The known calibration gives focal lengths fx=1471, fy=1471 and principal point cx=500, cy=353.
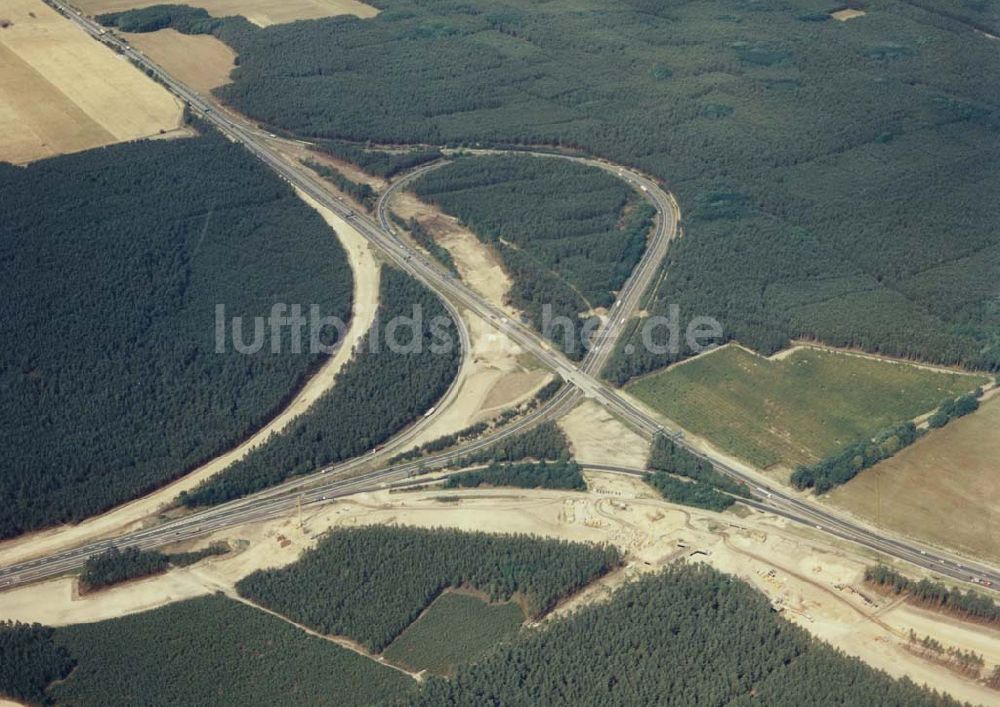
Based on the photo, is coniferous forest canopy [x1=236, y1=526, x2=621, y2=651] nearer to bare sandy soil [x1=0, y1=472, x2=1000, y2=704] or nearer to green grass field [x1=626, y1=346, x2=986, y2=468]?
bare sandy soil [x1=0, y1=472, x2=1000, y2=704]

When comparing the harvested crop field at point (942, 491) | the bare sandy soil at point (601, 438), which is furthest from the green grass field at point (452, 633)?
the harvested crop field at point (942, 491)

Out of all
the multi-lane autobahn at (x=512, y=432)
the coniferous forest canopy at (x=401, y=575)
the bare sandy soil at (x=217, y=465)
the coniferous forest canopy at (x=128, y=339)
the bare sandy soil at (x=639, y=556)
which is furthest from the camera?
the coniferous forest canopy at (x=128, y=339)

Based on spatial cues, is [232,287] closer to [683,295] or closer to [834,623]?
[683,295]

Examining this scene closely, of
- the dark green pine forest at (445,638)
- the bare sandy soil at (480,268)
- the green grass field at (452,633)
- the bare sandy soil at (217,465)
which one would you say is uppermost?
the bare sandy soil at (480,268)

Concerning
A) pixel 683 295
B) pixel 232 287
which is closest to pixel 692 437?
pixel 683 295

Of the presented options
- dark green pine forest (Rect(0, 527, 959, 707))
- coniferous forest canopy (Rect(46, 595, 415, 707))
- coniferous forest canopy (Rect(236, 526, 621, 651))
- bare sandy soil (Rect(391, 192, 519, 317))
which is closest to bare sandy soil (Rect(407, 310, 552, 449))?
bare sandy soil (Rect(391, 192, 519, 317))

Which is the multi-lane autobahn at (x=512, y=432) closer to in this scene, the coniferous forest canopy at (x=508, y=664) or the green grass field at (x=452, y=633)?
the coniferous forest canopy at (x=508, y=664)
